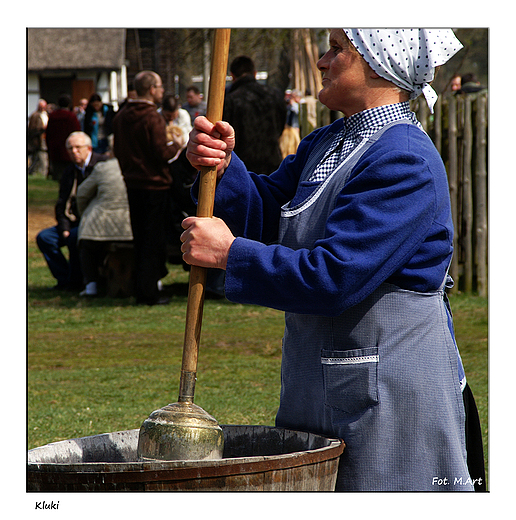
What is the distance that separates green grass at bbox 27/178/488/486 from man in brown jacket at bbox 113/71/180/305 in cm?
48

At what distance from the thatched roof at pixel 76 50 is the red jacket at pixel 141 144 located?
24.9m

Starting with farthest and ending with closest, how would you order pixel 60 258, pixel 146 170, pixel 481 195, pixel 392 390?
pixel 60 258, pixel 481 195, pixel 146 170, pixel 392 390

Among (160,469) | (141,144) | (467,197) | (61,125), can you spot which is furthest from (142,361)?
(61,125)

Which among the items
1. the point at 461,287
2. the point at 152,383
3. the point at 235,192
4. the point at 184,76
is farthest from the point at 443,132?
the point at 184,76

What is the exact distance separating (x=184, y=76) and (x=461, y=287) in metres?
33.4

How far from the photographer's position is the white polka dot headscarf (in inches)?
77.4

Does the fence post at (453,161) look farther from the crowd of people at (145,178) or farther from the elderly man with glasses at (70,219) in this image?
the elderly man with glasses at (70,219)

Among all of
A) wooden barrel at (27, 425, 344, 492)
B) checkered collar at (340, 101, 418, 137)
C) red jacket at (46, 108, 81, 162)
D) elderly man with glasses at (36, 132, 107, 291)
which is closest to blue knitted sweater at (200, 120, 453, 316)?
checkered collar at (340, 101, 418, 137)

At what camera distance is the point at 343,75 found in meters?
2.03

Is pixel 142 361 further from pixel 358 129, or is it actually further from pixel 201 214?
pixel 358 129

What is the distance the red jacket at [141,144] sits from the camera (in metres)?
7.68

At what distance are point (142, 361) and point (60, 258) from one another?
3552 mm

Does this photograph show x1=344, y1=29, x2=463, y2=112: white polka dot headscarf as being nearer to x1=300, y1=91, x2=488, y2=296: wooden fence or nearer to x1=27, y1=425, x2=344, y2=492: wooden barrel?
x1=27, y1=425, x2=344, y2=492: wooden barrel

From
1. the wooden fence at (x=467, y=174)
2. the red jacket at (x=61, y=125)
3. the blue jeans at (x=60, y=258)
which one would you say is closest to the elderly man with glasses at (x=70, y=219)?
the blue jeans at (x=60, y=258)
